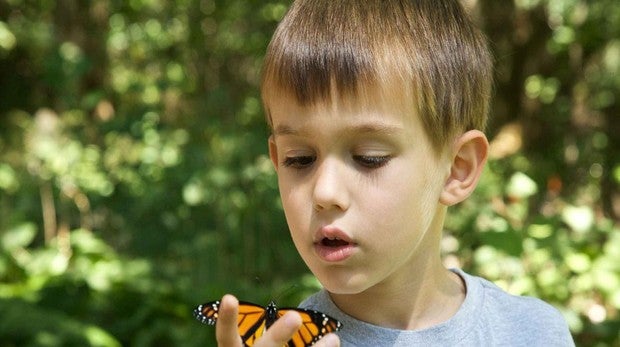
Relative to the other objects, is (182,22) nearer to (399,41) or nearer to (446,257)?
(446,257)

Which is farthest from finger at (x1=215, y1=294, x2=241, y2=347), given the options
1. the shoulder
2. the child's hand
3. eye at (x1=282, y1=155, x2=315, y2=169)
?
the shoulder

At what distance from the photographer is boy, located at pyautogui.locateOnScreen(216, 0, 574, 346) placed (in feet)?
4.50

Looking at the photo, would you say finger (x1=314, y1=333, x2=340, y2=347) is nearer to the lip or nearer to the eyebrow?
the lip

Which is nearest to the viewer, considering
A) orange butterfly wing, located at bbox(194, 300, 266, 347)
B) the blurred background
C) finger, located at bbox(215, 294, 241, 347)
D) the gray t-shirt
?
finger, located at bbox(215, 294, 241, 347)

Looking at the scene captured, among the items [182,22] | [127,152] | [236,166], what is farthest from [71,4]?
[236,166]

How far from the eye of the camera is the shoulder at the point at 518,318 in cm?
161

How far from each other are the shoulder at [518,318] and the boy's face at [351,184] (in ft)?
0.87

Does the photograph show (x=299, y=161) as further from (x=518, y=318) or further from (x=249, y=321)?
(x=518, y=318)

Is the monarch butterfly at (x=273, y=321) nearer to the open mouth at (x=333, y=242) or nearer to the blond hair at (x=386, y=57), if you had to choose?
the open mouth at (x=333, y=242)

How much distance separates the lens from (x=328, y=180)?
135cm

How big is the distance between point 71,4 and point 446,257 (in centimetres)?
488

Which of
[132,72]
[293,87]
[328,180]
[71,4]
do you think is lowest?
[132,72]

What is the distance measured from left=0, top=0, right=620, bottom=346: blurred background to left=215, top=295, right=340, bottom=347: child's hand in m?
0.53

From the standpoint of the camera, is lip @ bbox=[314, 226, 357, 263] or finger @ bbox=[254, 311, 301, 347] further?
lip @ bbox=[314, 226, 357, 263]
